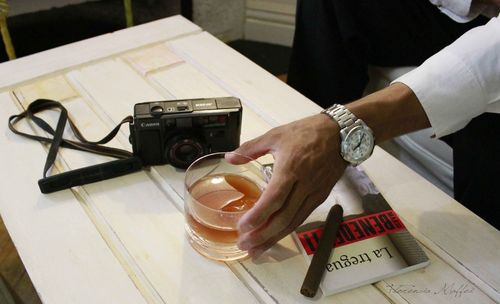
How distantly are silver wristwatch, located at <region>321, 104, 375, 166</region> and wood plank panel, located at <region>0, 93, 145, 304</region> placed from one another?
0.31 m

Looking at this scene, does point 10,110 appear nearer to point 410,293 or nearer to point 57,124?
point 57,124

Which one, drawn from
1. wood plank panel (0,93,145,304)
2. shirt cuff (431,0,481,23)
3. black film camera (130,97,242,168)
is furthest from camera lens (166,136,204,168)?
shirt cuff (431,0,481,23)

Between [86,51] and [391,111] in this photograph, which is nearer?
[391,111]

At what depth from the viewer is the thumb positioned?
2.12 ft

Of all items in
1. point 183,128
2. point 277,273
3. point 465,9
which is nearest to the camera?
point 277,273

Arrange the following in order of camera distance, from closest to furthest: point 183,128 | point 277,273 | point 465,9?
point 277,273 < point 183,128 < point 465,9

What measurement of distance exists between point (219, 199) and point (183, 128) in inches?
5.1

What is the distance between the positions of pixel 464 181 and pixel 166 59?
0.60 meters

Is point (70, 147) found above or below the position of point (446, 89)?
below

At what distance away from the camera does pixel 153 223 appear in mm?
651

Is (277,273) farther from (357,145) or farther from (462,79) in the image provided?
(462,79)

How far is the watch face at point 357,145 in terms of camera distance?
65cm

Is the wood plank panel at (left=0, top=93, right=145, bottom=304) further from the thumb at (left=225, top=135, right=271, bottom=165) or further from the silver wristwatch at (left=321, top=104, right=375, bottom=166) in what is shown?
the silver wristwatch at (left=321, top=104, right=375, bottom=166)

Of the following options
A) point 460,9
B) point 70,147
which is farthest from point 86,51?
point 460,9
